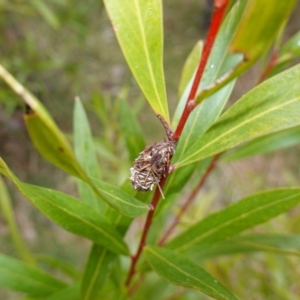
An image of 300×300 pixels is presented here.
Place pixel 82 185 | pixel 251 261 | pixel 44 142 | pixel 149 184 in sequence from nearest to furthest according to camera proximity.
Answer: pixel 44 142 < pixel 149 184 < pixel 82 185 < pixel 251 261

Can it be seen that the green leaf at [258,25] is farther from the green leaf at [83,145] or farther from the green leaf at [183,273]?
the green leaf at [83,145]

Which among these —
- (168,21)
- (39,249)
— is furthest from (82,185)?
(168,21)

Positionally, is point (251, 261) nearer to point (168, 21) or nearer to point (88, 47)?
point (88, 47)

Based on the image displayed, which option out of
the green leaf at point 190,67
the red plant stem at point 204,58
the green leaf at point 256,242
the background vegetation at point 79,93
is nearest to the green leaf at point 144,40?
the red plant stem at point 204,58

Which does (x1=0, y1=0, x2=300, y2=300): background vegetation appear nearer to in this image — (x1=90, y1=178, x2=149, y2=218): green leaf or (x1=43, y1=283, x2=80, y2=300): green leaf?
(x1=43, y1=283, x2=80, y2=300): green leaf

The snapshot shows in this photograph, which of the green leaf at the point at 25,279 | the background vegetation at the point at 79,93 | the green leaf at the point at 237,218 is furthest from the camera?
the background vegetation at the point at 79,93

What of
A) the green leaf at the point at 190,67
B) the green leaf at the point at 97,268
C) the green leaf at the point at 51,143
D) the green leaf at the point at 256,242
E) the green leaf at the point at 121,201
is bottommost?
the green leaf at the point at 97,268

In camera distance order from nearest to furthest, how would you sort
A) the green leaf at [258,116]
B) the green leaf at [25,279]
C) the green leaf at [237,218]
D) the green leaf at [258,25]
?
the green leaf at [258,25] < the green leaf at [258,116] < the green leaf at [237,218] < the green leaf at [25,279]
